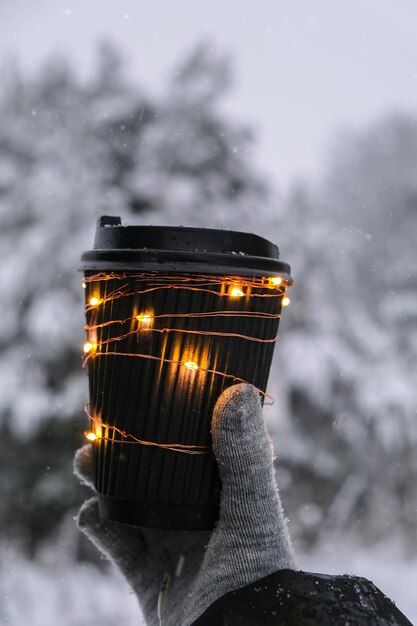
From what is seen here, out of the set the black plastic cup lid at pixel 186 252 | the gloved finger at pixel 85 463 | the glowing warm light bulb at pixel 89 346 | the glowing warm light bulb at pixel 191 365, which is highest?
the black plastic cup lid at pixel 186 252

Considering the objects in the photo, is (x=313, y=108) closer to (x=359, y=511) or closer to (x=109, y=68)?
(x=109, y=68)

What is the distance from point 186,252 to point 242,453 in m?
0.24

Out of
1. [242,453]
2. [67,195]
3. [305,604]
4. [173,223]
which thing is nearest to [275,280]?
[242,453]

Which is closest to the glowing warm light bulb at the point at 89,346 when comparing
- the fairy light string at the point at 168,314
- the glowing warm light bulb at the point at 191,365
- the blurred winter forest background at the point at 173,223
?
the fairy light string at the point at 168,314

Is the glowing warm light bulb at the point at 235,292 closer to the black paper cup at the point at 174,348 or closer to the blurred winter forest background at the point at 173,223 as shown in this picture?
the black paper cup at the point at 174,348

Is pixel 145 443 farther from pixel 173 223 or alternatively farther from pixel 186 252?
pixel 173 223

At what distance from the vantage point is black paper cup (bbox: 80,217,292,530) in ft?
2.91

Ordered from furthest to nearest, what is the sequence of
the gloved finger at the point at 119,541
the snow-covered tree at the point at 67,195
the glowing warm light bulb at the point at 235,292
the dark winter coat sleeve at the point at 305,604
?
the snow-covered tree at the point at 67,195, the gloved finger at the point at 119,541, the glowing warm light bulb at the point at 235,292, the dark winter coat sleeve at the point at 305,604

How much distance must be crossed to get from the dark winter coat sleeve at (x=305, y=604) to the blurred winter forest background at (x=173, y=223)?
9.33 feet

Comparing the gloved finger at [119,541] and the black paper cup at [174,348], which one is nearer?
the black paper cup at [174,348]

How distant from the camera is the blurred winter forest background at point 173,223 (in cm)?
371

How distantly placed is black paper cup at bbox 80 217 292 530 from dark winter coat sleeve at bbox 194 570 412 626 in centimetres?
11

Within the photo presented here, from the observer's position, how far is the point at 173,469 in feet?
3.01

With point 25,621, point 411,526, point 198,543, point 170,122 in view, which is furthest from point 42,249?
point 198,543
